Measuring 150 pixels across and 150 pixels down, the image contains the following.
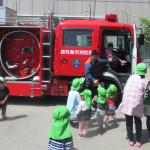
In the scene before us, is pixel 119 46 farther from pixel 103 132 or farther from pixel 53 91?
pixel 103 132

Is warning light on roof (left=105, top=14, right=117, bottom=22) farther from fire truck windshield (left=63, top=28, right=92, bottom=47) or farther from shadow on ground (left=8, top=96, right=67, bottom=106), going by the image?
shadow on ground (left=8, top=96, right=67, bottom=106)

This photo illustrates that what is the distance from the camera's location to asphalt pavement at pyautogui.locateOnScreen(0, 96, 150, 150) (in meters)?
3.69

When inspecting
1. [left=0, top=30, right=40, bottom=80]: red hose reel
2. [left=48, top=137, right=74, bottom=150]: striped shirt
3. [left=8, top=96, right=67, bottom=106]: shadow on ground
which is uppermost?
[left=0, top=30, right=40, bottom=80]: red hose reel

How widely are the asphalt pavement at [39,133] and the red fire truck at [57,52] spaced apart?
714 millimetres

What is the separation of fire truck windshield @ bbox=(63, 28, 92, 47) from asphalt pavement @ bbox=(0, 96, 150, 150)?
2.00m

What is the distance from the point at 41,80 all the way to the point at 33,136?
84.1 inches

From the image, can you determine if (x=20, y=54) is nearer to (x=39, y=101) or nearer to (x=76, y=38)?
(x=39, y=101)

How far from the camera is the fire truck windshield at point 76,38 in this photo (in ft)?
18.6

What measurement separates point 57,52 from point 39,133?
2.43m

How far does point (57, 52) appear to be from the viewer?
5742mm

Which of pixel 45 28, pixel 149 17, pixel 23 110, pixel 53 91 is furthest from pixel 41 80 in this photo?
pixel 149 17

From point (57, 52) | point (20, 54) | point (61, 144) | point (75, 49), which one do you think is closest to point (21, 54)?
point (20, 54)

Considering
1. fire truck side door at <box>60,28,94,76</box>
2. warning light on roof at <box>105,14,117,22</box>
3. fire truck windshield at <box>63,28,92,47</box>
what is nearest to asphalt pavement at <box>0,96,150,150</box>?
fire truck side door at <box>60,28,94,76</box>

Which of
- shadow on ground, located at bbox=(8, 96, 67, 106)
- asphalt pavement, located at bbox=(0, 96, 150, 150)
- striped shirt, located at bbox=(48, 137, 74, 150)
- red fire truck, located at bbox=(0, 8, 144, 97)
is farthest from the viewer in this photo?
shadow on ground, located at bbox=(8, 96, 67, 106)
